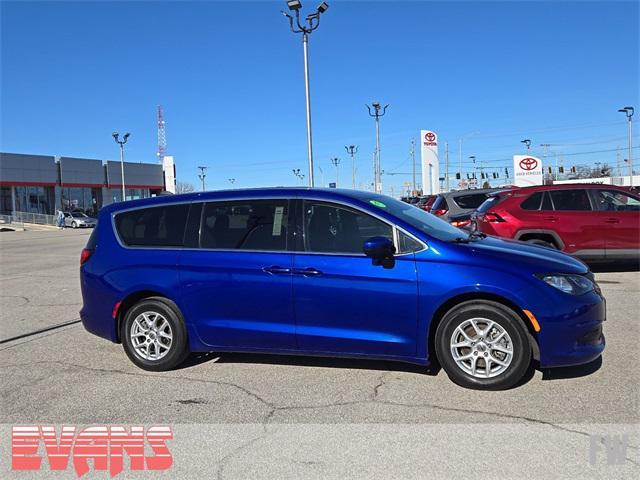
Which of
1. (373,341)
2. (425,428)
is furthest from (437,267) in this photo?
Answer: (425,428)

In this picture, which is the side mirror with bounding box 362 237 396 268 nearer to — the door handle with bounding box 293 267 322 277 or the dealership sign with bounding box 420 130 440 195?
the door handle with bounding box 293 267 322 277

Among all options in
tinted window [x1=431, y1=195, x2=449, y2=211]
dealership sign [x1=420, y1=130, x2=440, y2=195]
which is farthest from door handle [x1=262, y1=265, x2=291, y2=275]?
dealership sign [x1=420, y1=130, x2=440, y2=195]

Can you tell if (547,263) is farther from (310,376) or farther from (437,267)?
(310,376)

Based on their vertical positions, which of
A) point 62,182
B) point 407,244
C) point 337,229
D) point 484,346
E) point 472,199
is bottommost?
point 484,346

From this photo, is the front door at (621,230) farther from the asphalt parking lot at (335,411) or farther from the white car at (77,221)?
the white car at (77,221)

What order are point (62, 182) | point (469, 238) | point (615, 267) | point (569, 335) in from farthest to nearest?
1. point (62, 182)
2. point (615, 267)
3. point (469, 238)
4. point (569, 335)

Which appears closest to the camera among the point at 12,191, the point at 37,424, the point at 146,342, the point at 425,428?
the point at 425,428

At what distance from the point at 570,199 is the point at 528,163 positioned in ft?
119

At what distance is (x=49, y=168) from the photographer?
51594 mm

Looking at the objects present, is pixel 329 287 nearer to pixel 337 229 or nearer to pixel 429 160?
pixel 337 229

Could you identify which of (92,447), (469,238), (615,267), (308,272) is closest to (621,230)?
(615,267)

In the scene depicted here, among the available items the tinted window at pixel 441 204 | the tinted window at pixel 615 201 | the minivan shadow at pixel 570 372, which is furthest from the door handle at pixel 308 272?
the tinted window at pixel 441 204

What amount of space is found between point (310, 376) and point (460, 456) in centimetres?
182

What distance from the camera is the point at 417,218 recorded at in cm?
520
